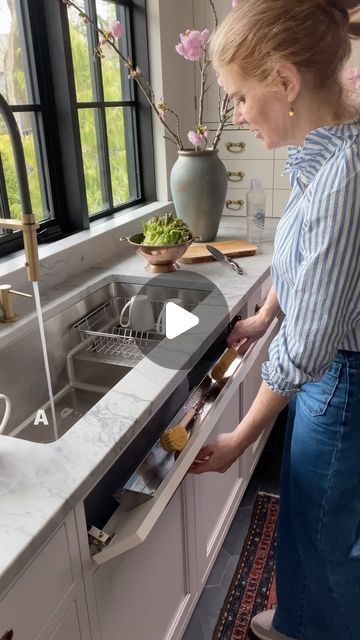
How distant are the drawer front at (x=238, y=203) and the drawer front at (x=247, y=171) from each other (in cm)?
3

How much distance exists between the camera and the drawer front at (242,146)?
239 cm

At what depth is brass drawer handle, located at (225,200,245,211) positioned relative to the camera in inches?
98.4

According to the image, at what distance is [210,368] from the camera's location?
4.33 feet

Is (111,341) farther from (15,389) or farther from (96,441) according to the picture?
(96,441)

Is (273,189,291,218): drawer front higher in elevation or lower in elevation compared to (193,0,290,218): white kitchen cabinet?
lower

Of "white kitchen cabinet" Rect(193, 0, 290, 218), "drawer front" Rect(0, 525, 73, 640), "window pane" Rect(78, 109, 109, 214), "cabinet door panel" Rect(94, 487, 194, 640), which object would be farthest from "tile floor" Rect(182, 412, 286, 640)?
"window pane" Rect(78, 109, 109, 214)

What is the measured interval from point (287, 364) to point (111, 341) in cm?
67

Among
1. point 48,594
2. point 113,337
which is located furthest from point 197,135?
point 48,594

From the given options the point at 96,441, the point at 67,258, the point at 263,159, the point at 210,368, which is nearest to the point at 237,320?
the point at 210,368

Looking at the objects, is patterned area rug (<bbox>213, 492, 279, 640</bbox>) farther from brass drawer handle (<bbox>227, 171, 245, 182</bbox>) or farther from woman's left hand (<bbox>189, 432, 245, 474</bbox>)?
brass drawer handle (<bbox>227, 171, 245, 182</bbox>)

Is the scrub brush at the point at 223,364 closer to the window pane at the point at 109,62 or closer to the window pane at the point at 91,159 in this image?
the window pane at the point at 91,159

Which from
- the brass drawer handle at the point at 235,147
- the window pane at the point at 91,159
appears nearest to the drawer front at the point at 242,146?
the brass drawer handle at the point at 235,147

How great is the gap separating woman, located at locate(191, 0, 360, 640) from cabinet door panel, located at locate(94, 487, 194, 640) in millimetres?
182

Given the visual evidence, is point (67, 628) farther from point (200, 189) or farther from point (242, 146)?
point (242, 146)
